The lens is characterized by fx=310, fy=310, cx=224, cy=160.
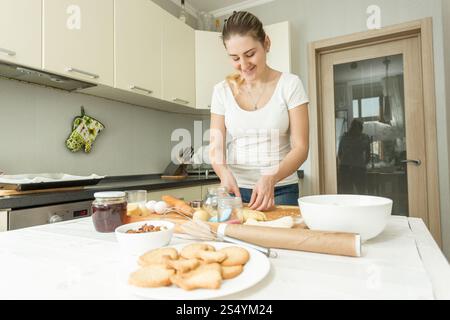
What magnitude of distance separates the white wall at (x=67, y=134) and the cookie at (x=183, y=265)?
1.67 m

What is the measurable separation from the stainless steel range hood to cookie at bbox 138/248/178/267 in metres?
1.46

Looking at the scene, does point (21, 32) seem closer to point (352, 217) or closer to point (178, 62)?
point (178, 62)

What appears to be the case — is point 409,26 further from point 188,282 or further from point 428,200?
point 188,282

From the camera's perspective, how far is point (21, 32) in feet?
4.90

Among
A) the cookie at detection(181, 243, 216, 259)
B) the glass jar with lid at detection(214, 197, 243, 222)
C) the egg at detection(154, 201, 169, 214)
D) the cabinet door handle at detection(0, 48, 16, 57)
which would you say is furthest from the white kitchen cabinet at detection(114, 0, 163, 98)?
the cookie at detection(181, 243, 216, 259)

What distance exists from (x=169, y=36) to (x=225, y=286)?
2374 mm

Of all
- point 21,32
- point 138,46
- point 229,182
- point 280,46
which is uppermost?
point 280,46

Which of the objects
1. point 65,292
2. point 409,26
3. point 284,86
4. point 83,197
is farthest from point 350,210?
point 409,26

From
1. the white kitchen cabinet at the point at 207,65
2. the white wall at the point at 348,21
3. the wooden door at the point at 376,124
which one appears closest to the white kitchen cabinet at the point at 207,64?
the white kitchen cabinet at the point at 207,65

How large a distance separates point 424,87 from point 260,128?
5.85 feet

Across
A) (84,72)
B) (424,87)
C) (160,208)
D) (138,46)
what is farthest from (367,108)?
(160,208)

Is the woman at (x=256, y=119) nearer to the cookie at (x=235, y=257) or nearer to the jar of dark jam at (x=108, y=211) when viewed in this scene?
the jar of dark jam at (x=108, y=211)

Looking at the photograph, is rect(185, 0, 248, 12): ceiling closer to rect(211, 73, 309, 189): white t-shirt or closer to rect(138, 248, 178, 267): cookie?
rect(211, 73, 309, 189): white t-shirt

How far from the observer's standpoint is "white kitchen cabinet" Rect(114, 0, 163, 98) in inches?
79.0
